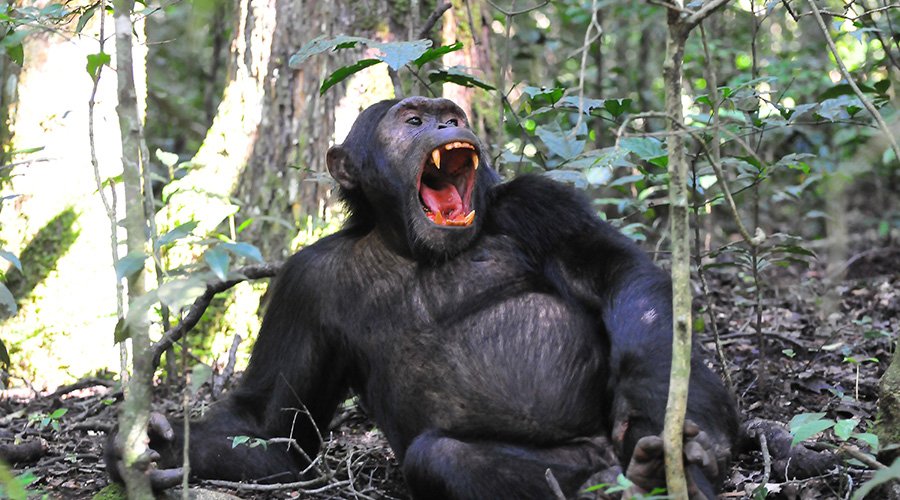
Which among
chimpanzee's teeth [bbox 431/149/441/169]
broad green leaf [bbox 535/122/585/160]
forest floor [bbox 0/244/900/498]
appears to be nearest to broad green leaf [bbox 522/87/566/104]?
broad green leaf [bbox 535/122/585/160]

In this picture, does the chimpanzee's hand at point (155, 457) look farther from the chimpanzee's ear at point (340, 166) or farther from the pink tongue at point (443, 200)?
the pink tongue at point (443, 200)

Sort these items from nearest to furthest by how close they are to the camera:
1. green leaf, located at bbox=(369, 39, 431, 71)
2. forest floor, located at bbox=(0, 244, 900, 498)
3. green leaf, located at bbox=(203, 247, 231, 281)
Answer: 1. green leaf, located at bbox=(203, 247, 231, 281)
2. forest floor, located at bbox=(0, 244, 900, 498)
3. green leaf, located at bbox=(369, 39, 431, 71)

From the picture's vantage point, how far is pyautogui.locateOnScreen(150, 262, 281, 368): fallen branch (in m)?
4.17

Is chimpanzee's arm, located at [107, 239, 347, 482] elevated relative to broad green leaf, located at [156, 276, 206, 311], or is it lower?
lower

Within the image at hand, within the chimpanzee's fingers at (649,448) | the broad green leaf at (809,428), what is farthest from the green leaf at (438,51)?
the broad green leaf at (809,428)

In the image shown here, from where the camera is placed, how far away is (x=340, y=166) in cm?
505

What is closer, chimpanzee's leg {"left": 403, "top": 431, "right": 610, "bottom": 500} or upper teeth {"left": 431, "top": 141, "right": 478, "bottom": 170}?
chimpanzee's leg {"left": 403, "top": 431, "right": 610, "bottom": 500}

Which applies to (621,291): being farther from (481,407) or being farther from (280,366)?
(280,366)

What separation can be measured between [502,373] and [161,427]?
1.54 meters

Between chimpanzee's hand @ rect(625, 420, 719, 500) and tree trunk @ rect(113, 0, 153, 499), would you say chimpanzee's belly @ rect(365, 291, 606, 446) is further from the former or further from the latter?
tree trunk @ rect(113, 0, 153, 499)

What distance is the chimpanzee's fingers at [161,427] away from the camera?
4.36 metres

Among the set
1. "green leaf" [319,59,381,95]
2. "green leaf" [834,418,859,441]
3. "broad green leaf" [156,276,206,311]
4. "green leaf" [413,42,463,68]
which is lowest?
"green leaf" [834,418,859,441]

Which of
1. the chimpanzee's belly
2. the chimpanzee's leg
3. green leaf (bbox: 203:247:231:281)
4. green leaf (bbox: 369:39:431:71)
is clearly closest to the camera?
green leaf (bbox: 203:247:231:281)

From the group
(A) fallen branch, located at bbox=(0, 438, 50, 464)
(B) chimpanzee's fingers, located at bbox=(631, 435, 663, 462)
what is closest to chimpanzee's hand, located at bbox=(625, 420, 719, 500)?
(B) chimpanzee's fingers, located at bbox=(631, 435, 663, 462)
